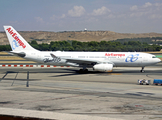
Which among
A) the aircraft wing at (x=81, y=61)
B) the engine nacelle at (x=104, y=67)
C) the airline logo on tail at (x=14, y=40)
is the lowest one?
the engine nacelle at (x=104, y=67)

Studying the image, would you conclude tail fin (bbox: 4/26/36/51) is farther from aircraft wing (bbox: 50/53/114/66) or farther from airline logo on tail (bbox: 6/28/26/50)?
aircraft wing (bbox: 50/53/114/66)

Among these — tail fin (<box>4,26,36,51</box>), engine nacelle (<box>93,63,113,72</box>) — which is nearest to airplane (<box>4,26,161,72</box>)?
tail fin (<box>4,26,36,51</box>)

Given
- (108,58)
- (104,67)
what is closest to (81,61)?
(104,67)

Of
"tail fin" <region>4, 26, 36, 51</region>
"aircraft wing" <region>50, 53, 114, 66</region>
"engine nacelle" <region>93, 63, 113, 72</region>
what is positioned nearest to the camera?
"engine nacelle" <region>93, 63, 113, 72</region>

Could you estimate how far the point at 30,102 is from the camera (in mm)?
16219

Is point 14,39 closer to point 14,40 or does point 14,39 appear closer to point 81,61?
point 14,40

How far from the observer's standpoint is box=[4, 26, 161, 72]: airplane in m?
40.5

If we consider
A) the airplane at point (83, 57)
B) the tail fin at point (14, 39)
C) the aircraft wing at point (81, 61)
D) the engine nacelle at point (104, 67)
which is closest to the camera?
the engine nacelle at point (104, 67)

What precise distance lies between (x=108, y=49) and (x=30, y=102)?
8010cm

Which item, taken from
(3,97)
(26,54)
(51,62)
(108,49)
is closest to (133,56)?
(51,62)

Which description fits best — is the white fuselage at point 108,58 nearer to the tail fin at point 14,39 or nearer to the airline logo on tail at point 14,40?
the tail fin at point 14,39

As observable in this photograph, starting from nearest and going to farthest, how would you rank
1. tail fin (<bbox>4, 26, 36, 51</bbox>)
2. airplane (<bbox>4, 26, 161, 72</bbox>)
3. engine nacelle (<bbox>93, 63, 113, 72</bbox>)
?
engine nacelle (<bbox>93, 63, 113, 72</bbox>) < airplane (<bbox>4, 26, 161, 72</bbox>) < tail fin (<bbox>4, 26, 36, 51</bbox>)

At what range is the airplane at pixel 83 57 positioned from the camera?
1593 inches

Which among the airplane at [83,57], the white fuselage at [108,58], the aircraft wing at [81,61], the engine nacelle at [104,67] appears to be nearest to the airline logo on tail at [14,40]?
the airplane at [83,57]
